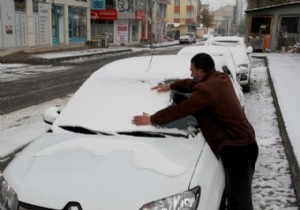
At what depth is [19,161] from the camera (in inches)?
129

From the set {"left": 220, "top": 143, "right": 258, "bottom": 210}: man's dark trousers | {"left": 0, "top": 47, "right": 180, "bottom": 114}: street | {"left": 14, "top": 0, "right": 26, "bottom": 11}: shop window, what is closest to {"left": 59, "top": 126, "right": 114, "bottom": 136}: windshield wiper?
{"left": 220, "top": 143, "right": 258, "bottom": 210}: man's dark trousers

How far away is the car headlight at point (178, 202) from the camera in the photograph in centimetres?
262

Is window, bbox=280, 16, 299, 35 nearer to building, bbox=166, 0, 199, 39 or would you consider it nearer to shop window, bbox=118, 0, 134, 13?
shop window, bbox=118, 0, 134, 13

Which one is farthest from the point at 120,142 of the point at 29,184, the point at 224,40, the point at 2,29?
the point at 2,29

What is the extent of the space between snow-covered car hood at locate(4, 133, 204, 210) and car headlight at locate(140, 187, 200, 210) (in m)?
0.03

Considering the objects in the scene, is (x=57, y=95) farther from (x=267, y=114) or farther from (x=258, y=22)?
(x=258, y=22)

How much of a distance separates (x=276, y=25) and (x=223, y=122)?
27760mm

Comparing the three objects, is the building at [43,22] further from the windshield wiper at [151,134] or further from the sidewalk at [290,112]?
the windshield wiper at [151,134]

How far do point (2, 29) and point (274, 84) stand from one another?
1980 cm

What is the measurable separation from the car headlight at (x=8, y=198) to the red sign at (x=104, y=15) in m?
43.7

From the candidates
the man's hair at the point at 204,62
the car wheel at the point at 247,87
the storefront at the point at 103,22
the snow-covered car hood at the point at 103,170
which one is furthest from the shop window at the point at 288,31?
the snow-covered car hood at the point at 103,170

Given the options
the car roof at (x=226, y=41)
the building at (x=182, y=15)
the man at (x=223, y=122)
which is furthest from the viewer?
the building at (x=182, y=15)

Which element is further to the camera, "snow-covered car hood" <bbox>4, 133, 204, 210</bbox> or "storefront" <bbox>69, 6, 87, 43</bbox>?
"storefront" <bbox>69, 6, 87, 43</bbox>

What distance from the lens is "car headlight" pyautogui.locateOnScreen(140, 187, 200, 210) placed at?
262cm
